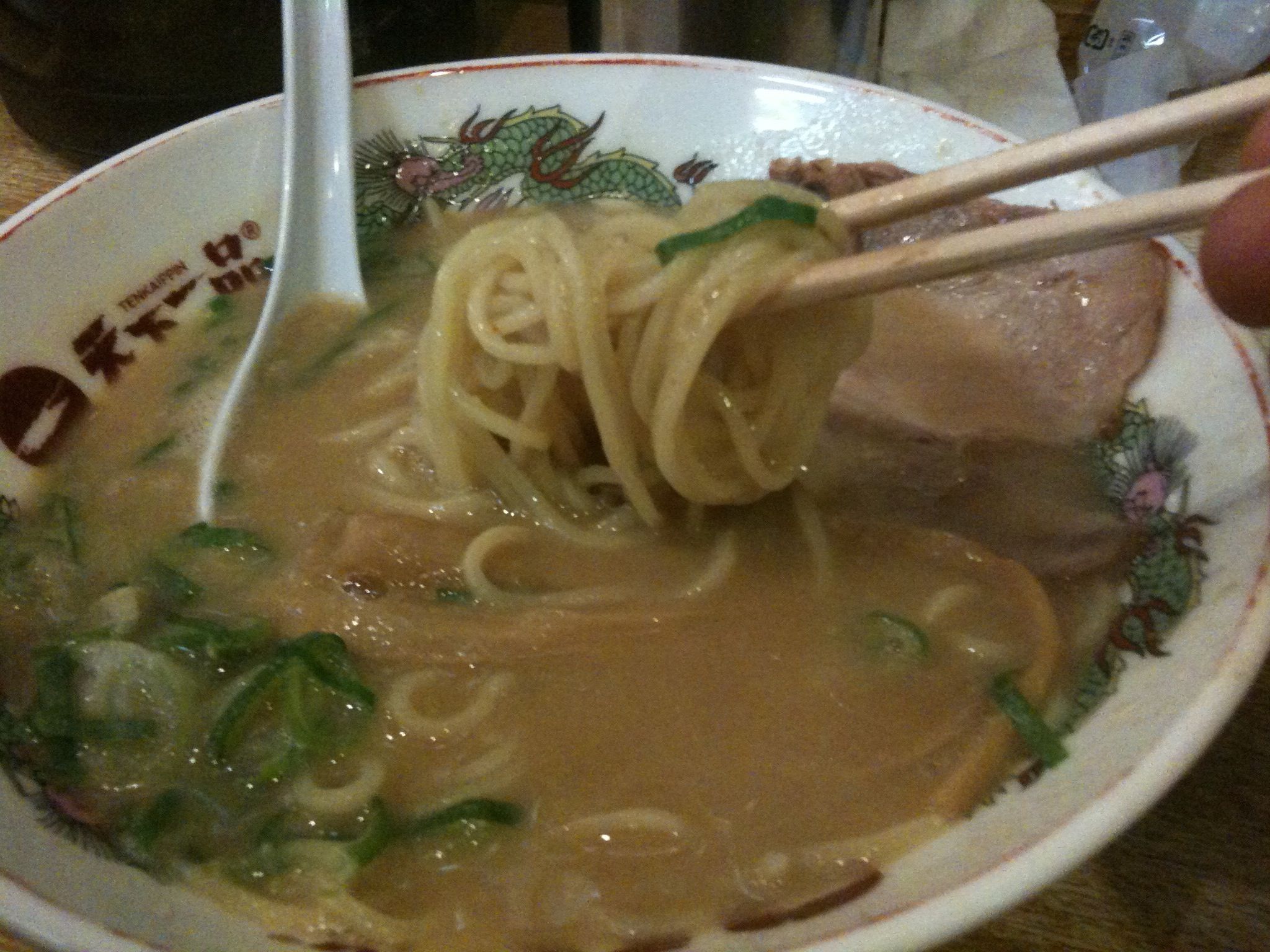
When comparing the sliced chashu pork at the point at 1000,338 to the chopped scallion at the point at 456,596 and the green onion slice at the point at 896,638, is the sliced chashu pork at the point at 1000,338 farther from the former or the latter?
A: the chopped scallion at the point at 456,596

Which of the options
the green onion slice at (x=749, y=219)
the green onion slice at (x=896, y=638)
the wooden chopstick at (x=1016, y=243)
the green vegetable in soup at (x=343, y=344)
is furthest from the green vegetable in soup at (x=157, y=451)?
the green onion slice at (x=896, y=638)

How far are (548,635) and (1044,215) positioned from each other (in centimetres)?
88

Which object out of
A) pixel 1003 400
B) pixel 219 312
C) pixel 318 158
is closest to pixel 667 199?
pixel 318 158

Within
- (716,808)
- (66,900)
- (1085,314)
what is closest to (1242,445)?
(1085,314)

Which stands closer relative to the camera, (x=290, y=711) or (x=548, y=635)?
(x=290, y=711)

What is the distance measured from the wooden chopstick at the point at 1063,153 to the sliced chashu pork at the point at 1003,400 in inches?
8.3

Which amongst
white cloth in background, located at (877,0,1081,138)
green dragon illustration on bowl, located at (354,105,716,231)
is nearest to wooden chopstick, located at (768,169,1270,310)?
green dragon illustration on bowl, located at (354,105,716,231)

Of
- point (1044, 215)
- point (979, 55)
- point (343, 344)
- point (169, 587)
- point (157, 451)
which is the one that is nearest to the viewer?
point (1044, 215)

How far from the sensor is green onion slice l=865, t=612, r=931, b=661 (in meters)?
1.42

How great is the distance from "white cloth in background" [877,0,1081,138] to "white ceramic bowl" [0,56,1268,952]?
74 cm

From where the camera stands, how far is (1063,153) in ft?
4.09

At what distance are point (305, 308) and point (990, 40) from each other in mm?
1938

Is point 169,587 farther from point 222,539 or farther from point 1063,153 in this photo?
point 1063,153

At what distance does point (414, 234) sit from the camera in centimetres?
226
